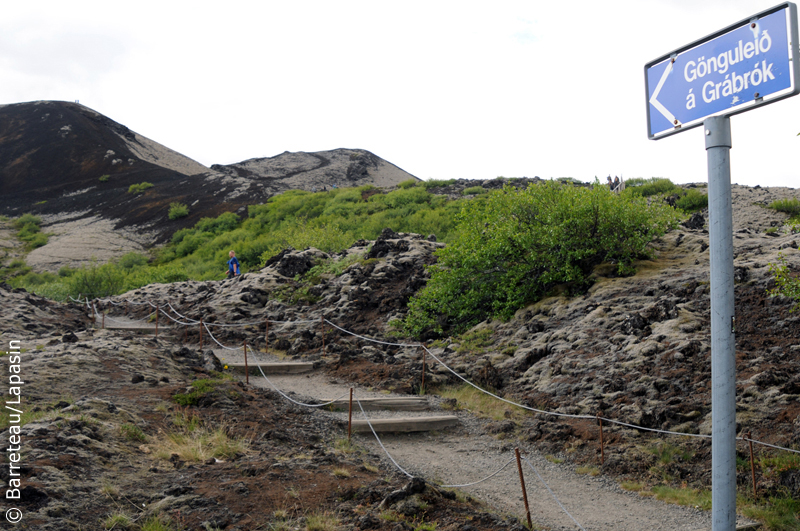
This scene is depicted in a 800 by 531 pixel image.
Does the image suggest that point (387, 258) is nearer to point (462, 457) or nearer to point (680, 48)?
point (462, 457)

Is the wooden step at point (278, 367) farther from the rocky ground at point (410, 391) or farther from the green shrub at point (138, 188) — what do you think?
the green shrub at point (138, 188)

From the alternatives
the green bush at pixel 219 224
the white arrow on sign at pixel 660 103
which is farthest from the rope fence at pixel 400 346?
the green bush at pixel 219 224

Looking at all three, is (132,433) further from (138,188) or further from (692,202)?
(138,188)

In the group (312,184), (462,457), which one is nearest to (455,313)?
(462,457)

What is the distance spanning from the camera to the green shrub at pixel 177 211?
48.2 meters

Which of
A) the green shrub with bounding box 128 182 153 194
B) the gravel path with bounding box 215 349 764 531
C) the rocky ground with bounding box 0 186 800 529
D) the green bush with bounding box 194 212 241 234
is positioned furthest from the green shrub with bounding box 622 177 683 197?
the green shrub with bounding box 128 182 153 194

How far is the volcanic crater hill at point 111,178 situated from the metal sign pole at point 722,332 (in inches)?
1732

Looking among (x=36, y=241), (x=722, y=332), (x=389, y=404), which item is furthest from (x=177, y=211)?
(x=722, y=332)

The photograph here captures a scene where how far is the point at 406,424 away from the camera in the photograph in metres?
7.87

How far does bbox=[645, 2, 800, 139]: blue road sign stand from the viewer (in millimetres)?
2143

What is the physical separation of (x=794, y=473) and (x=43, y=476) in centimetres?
698

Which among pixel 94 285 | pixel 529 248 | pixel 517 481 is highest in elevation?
pixel 529 248

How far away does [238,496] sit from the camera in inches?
183

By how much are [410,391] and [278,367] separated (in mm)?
3066
